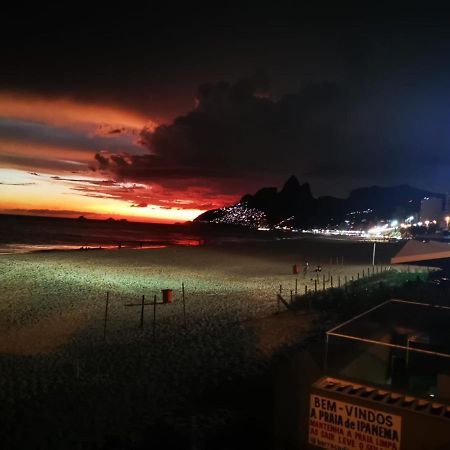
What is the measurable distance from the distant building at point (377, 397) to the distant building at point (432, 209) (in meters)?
60.3

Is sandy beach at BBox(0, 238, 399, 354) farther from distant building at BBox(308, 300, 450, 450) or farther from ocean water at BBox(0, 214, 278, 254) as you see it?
ocean water at BBox(0, 214, 278, 254)

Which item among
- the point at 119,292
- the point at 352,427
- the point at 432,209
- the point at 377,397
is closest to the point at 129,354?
the point at 352,427

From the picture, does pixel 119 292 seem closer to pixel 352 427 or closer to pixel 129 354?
pixel 129 354

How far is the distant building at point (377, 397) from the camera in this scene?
12.0 ft

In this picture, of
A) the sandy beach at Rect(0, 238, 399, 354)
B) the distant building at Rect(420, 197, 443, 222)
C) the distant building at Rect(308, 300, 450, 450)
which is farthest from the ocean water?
the distant building at Rect(308, 300, 450, 450)

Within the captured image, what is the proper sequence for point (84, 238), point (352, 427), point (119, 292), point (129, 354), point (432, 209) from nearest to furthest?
point (352, 427)
point (129, 354)
point (119, 292)
point (432, 209)
point (84, 238)

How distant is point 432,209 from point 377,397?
64720mm

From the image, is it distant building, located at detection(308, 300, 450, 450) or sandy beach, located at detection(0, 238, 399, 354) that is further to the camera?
sandy beach, located at detection(0, 238, 399, 354)

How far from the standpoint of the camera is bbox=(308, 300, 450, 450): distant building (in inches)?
144

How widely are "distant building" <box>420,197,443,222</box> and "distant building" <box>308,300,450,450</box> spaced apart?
60.3 metres

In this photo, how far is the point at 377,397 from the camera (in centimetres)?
382

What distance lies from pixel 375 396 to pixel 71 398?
6.74m

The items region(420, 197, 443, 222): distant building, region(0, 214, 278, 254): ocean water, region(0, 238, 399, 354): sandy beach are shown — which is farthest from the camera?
region(420, 197, 443, 222): distant building

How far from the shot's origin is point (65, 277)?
26.8m
